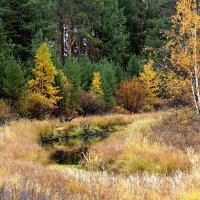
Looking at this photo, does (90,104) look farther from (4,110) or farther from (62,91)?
(4,110)

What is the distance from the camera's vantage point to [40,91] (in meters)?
24.8

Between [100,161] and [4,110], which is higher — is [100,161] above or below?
above

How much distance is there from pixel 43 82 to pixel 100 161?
1351 cm

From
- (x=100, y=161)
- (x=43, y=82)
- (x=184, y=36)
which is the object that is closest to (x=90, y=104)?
(x=43, y=82)

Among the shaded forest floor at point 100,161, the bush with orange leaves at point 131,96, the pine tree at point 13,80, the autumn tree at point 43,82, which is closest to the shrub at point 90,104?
the bush with orange leaves at point 131,96

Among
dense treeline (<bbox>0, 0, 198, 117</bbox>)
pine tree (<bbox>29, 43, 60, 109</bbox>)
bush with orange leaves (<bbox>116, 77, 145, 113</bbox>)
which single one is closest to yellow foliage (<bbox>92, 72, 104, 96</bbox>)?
dense treeline (<bbox>0, 0, 198, 117</bbox>)

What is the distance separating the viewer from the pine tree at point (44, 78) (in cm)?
2392

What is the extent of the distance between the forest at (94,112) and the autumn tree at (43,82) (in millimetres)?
73

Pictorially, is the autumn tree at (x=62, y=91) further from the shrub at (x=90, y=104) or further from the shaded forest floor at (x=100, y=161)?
the shaded forest floor at (x=100, y=161)

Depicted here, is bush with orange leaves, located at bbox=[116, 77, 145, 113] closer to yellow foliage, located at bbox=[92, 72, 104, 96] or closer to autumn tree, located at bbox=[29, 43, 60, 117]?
yellow foliage, located at bbox=[92, 72, 104, 96]

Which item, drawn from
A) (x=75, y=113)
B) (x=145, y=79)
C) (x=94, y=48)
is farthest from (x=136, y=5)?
(x=75, y=113)

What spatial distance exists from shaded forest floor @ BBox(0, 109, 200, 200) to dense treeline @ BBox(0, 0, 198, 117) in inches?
109

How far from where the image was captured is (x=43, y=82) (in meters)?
24.9

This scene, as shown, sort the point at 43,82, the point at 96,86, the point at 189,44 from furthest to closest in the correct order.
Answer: the point at 96,86
the point at 43,82
the point at 189,44
